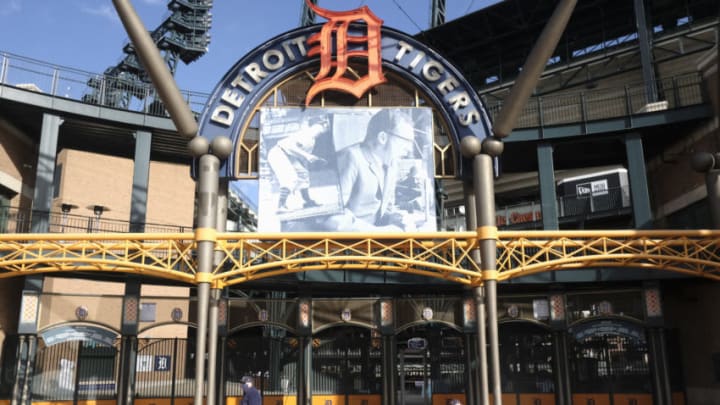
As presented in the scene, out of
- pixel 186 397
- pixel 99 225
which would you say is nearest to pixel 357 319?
pixel 186 397

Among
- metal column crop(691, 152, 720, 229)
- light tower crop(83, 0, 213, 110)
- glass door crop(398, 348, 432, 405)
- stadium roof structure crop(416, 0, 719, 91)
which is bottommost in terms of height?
glass door crop(398, 348, 432, 405)

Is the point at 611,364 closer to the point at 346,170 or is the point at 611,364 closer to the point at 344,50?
the point at 346,170

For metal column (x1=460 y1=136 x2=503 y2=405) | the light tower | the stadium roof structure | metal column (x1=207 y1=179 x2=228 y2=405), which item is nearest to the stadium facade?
metal column (x1=207 y1=179 x2=228 y2=405)

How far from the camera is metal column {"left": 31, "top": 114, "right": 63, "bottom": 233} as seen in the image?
22.2 meters

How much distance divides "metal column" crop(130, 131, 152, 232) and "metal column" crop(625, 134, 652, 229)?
18549 mm

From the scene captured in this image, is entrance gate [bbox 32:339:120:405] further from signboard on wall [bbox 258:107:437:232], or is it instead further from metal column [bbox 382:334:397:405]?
metal column [bbox 382:334:397:405]

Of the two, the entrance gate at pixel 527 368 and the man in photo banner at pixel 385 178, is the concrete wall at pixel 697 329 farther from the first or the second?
the man in photo banner at pixel 385 178

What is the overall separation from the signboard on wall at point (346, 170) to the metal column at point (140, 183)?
5.37 meters

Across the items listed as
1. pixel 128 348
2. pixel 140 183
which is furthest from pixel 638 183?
pixel 128 348

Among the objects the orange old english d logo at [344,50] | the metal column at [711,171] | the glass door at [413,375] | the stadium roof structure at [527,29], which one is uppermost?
the stadium roof structure at [527,29]

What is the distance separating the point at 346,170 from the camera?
72.6ft

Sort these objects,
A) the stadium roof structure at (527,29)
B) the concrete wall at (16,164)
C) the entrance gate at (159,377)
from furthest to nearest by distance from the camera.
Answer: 1. the stadium roof structure at (527,29)
2. the concrete wall at (16,164)
3. the entrance gate at (159,377)

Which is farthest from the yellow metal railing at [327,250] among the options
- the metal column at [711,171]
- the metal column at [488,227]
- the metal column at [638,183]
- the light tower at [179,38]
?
the light tower at [179,38]

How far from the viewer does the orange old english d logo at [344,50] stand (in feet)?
72.1
